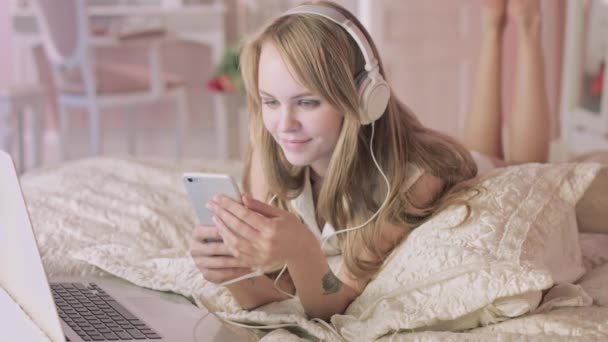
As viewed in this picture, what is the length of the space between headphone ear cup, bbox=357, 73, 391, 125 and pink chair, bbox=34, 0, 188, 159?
2955mm

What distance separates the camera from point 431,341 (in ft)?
3.87

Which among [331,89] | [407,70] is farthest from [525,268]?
[407,70]

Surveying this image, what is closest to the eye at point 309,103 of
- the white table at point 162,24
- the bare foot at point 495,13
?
the bare foot at point 495,13

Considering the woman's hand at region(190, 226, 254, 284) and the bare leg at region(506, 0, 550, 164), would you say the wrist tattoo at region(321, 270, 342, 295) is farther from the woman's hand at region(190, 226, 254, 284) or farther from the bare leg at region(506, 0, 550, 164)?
the bare leg at region(506, 0, 550, 164)

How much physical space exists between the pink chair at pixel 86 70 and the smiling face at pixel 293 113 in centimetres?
288

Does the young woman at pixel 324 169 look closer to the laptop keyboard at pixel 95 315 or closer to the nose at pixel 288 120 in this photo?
the nose at pixel 288 120

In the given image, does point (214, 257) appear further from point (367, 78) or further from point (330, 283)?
point (367, 78)

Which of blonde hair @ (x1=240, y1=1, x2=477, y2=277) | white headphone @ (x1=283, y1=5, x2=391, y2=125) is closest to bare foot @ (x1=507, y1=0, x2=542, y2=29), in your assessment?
blonde hair @ (x1=240, y1=1, x2=477, y2=277)

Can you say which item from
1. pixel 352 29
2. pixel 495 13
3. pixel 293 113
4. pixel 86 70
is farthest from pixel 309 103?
pixel 86 70

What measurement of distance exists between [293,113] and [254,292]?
301mm

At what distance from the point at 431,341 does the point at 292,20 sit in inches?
22.4

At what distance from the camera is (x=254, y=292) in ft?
4.70

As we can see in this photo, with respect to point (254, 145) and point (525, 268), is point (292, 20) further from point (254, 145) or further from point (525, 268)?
point (525, 268)

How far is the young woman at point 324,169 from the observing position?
4.25 feet
